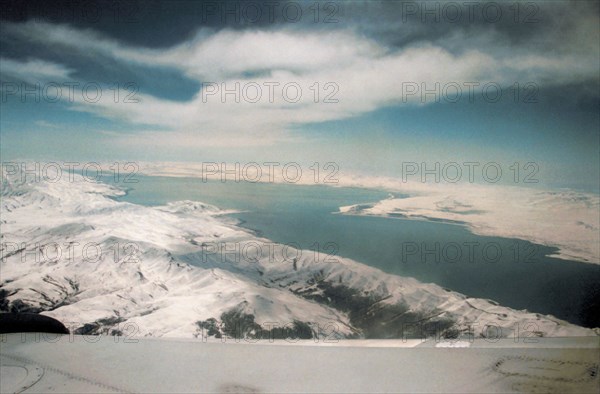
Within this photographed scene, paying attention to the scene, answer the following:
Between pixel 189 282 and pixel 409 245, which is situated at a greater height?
pixel 409 245

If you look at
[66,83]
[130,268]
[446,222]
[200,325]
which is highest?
[66,83]

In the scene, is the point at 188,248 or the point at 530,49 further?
the point at 188,248

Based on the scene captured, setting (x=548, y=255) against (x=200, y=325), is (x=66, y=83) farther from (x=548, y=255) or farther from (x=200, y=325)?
(x=548, y=255)

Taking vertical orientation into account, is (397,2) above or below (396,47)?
above

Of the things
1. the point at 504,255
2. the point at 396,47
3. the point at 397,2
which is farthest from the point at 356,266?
the point at 397,2
